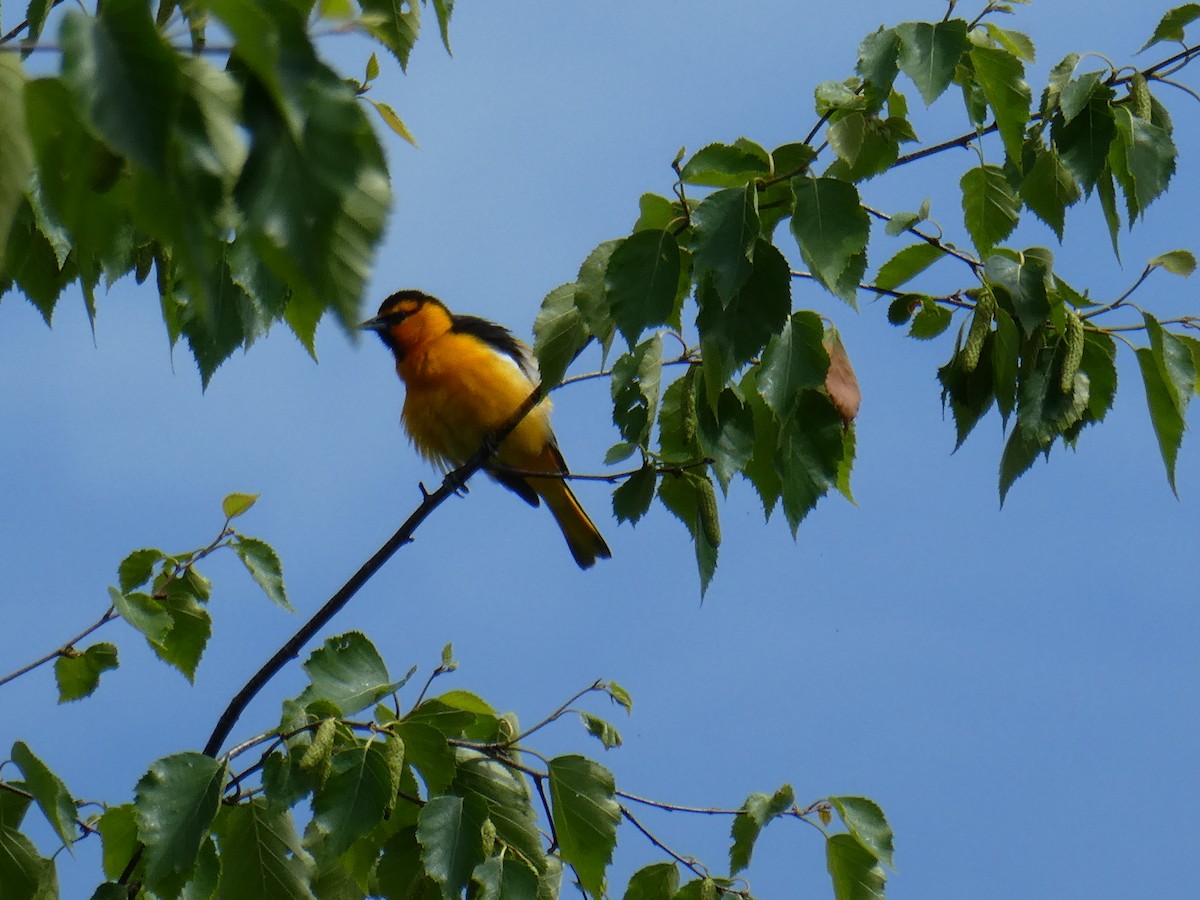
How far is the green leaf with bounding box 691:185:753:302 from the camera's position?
1.89m

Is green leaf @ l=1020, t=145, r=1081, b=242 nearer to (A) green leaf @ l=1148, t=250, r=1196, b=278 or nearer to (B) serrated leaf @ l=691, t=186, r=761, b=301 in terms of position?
(A) green leaf @ l=1148, t=250, r=1196, b=278

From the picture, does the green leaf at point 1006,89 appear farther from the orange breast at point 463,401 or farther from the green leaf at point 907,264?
the orange breast at point 463,401

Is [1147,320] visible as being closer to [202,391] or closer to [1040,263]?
[1040,263]

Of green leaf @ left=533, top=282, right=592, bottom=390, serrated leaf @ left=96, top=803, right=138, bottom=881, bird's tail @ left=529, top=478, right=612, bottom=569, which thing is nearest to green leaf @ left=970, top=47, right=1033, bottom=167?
green leaf @ left=533, top=282, right=592, bottom=390

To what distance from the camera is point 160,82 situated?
2.75ft

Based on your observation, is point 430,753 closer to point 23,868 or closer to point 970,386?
point 23,868

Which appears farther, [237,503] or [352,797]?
[237,503]

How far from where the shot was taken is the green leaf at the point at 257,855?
2.48 metres

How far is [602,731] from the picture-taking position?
109 inches

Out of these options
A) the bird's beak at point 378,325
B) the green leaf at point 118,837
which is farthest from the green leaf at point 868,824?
the bird's beak at point 378,325

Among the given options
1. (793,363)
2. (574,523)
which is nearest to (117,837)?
(793,363)

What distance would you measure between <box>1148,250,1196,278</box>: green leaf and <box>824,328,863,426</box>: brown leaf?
2.12ft

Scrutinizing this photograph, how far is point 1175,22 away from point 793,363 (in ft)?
3.17

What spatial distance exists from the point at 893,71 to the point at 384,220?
61.5 inches
